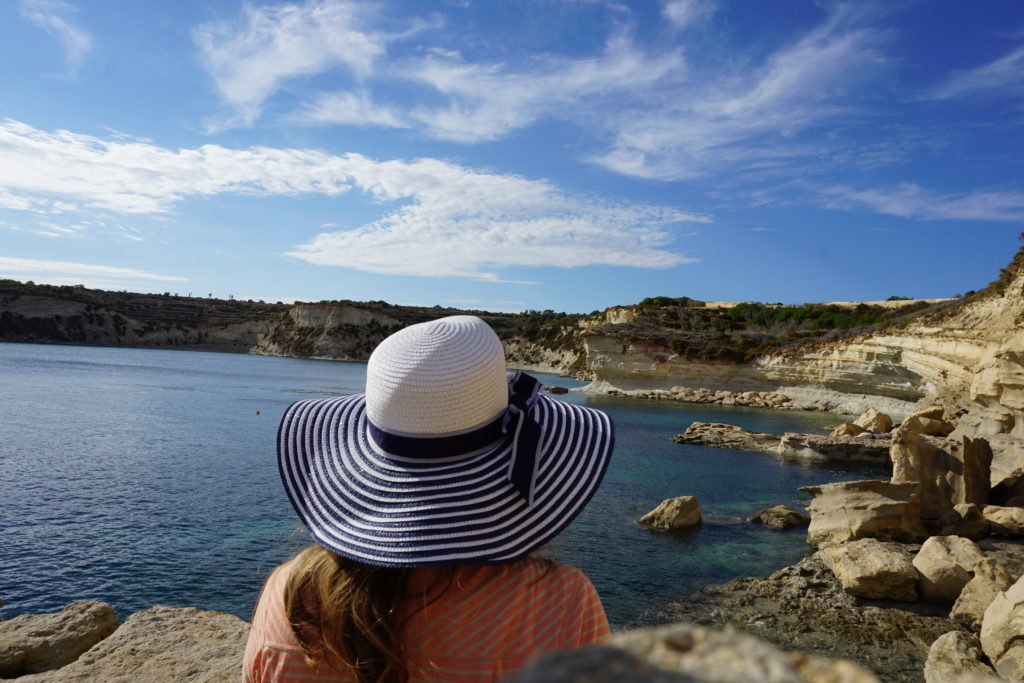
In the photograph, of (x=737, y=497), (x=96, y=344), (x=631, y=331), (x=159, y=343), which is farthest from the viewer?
(x=159, y=343)

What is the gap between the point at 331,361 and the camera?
94.2m

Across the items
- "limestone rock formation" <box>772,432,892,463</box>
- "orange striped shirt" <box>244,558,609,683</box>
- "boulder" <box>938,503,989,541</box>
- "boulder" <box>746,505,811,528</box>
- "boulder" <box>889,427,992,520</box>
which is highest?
"orange striped shirt" <box>244,558,609,683</box>

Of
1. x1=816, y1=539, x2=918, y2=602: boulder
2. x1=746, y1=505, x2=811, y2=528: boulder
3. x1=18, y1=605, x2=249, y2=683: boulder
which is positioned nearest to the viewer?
x1=18, y1=605, x2=249, y2=683: boulder

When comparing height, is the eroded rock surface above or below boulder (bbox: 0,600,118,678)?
below

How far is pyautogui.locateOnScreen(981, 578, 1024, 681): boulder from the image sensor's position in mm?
5898

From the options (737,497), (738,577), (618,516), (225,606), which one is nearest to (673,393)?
(737,497)

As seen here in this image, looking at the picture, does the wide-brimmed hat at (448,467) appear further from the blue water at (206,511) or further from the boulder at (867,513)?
the boulder at (867,513)

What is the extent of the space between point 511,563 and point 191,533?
12479mm

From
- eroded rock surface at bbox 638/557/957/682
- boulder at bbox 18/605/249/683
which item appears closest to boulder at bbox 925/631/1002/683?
eroded rock surface at bbox 638/557/957/682

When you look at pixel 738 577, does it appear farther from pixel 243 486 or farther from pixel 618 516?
pixel 243 486

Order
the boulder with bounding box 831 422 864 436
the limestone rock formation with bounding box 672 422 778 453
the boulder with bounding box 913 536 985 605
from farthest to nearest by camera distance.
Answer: the boulder with bounding box 831 422 864 436, the limestone rock formation with bounding box 672 422 778 453, the boulder with bounding box 913 536 985 605

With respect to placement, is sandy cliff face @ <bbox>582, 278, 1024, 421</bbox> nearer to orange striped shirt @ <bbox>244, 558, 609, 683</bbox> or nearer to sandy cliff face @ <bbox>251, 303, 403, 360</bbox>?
orange striped shirt @ <bbox>244, 558, 609, 683</bbox>

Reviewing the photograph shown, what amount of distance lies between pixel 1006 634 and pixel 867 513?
5164 millimetres

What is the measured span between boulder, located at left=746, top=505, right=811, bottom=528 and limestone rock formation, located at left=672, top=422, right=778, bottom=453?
1113cm
